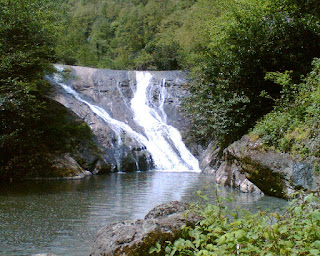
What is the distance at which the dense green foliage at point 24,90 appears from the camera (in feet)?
43.1

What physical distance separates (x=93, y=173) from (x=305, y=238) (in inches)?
580

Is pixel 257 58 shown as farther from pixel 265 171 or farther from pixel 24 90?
pixel 24 90

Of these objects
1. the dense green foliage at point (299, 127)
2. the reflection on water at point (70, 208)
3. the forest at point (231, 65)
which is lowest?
the reflection on water at point (70, 208)

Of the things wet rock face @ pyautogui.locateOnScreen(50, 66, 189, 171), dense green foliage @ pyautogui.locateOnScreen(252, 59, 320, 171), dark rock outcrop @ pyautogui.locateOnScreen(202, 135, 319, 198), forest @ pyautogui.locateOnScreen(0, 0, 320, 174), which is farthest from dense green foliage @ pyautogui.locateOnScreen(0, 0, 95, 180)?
dense green foliage @ pyautogui.locateOnScreen(252, 59, 320, 171)

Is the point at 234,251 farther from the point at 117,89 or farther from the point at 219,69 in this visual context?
the point at 117,89

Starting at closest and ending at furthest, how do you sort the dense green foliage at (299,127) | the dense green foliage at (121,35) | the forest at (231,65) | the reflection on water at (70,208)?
the reflection on water at (70,208), the dense green foliage at (299,127), the forest at (231,65), the dense green foliage at (121,35)

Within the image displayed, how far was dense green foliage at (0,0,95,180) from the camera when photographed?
13125mm

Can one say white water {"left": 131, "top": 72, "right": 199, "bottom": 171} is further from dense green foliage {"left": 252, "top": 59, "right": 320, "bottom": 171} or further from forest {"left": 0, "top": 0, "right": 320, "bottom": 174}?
dense green foliage {"left": 252, "top": 59, "right": 320, "bottom": 171}

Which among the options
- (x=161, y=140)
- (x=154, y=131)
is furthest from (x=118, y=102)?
(x=161, y=140)

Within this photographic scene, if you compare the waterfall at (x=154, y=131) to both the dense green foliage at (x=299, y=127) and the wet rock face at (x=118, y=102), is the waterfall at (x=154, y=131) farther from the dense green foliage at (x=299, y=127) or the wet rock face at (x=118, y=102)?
the dense green foliage at (x=299, y=127)

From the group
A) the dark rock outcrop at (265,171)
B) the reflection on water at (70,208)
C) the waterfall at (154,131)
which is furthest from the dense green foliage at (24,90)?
the dark rock outcrop at (265,171)

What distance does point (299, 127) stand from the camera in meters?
8.67

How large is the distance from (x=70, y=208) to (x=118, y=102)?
17.6 meters

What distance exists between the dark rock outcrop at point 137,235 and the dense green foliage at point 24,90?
10444mm
